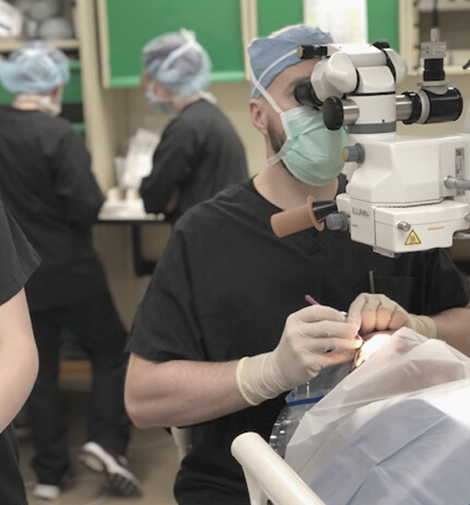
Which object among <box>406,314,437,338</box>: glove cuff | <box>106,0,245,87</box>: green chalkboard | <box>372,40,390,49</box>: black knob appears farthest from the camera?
<box>106,0,245,87</box>: green chalkboard

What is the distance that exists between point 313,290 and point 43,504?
1830 mm

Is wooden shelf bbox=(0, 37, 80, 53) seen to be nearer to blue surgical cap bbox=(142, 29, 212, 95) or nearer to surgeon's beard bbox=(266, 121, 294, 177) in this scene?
blue surgical cap bbox=(142, 29, 212, 95)

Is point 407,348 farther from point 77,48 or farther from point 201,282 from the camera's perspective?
point 77,48

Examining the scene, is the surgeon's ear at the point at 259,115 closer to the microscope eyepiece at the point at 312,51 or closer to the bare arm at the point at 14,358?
the microscope eyepiece at the point at 312,51

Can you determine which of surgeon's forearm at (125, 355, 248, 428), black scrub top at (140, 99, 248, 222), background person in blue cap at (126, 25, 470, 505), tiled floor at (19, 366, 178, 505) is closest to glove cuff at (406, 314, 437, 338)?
background person in blue cap at (126, 25, 470, 505)

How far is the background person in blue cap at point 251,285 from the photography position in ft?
5.08

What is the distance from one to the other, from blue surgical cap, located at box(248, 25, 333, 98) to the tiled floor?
5.29 feet

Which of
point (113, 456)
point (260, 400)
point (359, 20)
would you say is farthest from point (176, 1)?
point (260, 400)

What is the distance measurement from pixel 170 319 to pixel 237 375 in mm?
181

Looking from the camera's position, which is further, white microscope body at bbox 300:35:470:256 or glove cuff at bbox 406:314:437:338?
glove cuff at bbox 406:314:437:338

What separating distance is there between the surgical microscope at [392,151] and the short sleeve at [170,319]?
422mm

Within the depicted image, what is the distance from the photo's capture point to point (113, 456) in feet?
10.3

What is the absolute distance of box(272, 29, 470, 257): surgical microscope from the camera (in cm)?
110

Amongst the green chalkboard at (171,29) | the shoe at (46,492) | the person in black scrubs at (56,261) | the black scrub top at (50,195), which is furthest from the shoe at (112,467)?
the green chalkboard at (171,29)
